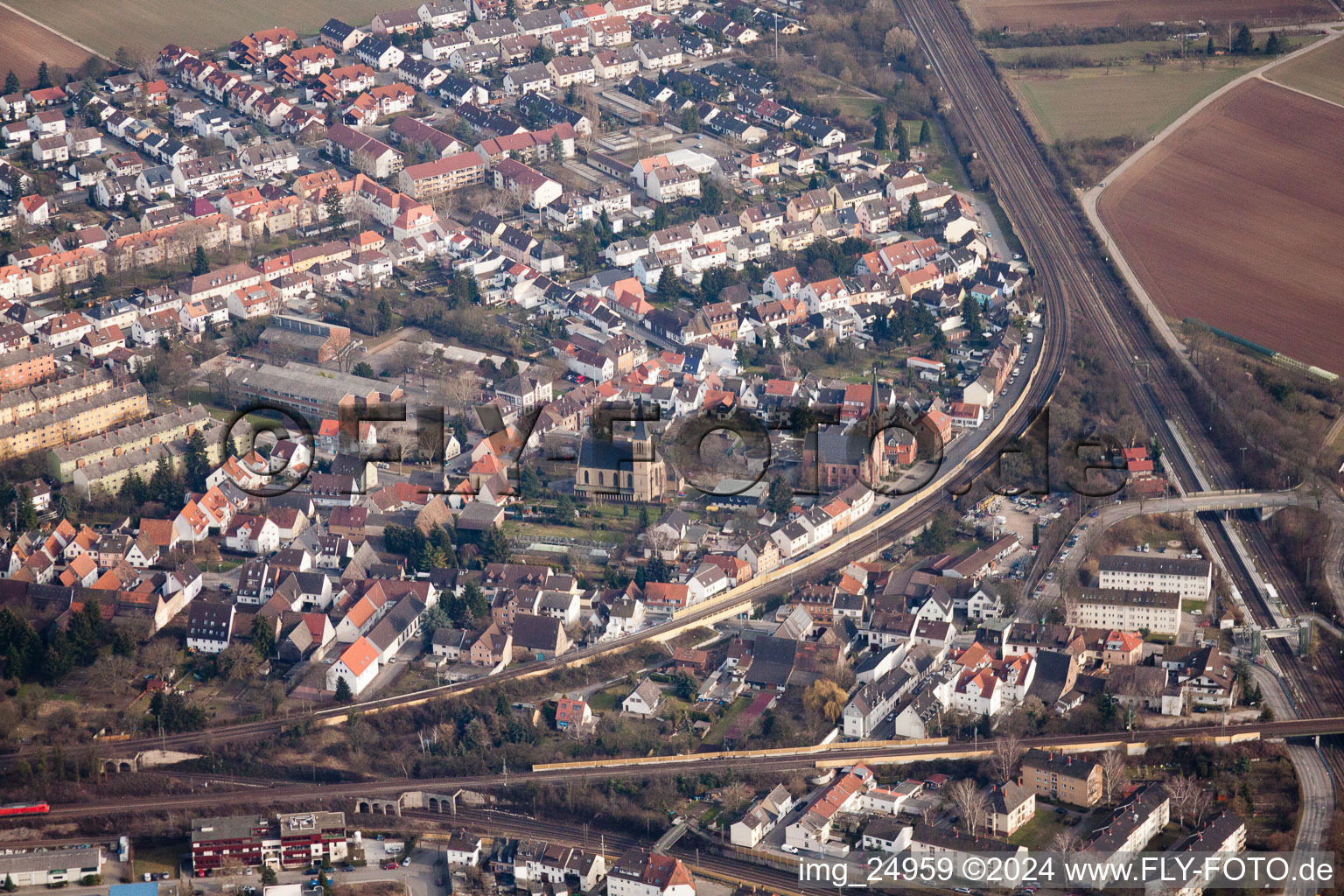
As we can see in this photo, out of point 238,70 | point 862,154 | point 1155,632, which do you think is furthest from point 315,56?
point 1155,632

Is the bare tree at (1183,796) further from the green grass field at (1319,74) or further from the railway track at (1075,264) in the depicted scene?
the green grass field at (1319,74)

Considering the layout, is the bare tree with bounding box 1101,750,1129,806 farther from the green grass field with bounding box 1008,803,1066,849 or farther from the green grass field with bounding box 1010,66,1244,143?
the green grass field with bounding box 1010,66,1244,143

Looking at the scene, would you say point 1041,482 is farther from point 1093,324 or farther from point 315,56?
point 315,56

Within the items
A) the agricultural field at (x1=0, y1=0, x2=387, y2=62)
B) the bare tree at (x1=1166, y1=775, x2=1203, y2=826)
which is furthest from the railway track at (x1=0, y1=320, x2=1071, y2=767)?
the agricultural field at (x1=0, y1=0, x2=387, y2=62)

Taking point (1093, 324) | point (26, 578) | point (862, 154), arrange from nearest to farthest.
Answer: point (26, 578), point (1093, 324), point (862, 154)

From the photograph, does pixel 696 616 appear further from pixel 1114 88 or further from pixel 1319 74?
pixel 1319 74

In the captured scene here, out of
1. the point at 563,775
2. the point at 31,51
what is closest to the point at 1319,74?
the point at 31,51
